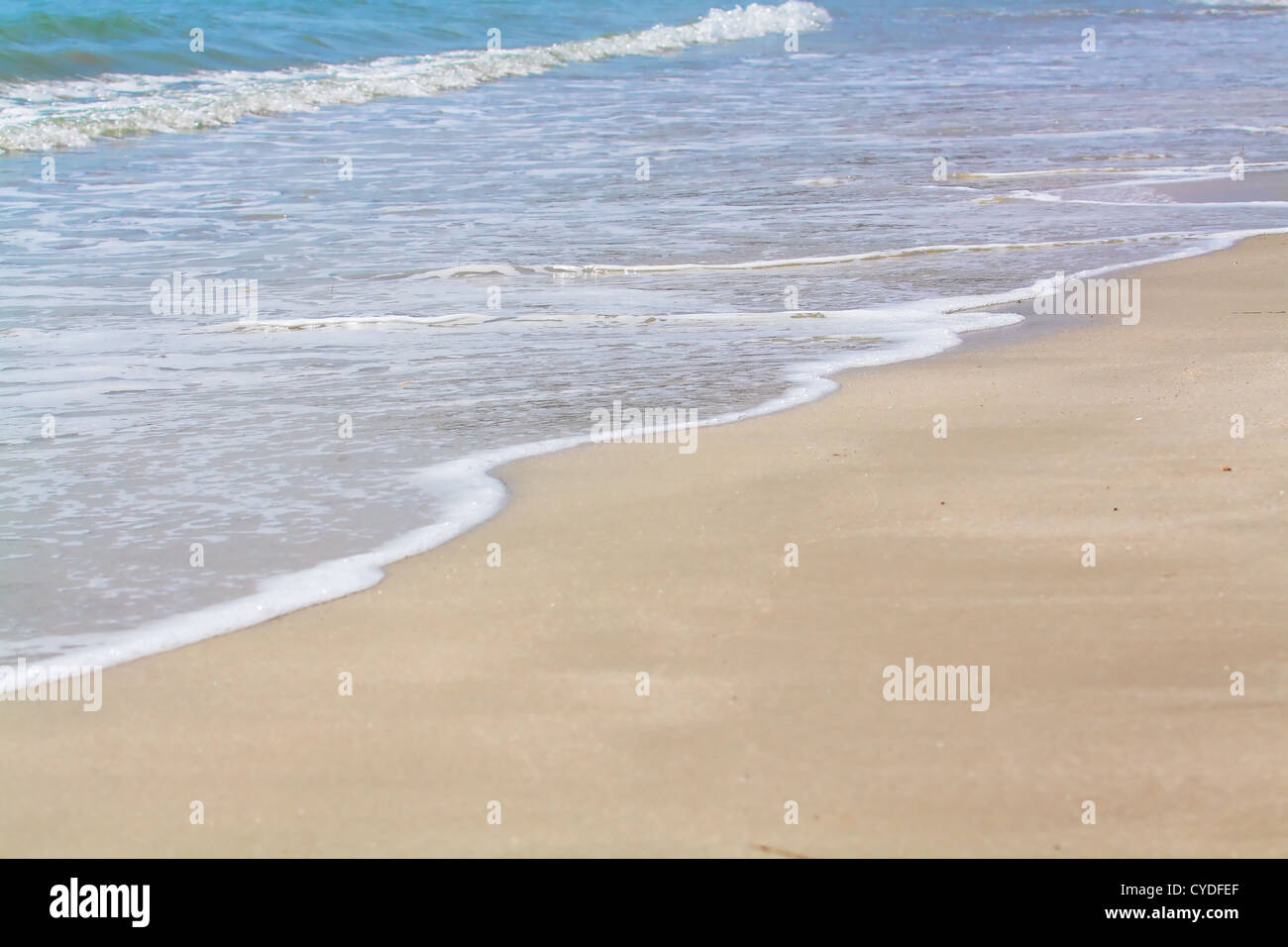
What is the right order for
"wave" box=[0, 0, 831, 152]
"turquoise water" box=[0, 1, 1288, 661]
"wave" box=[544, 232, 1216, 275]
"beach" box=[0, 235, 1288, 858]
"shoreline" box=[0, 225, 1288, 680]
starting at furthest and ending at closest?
"wave" box=[0, 0, 831, 152] < "wave" box=[544, 232, 1216, 275] < "turquoise water" box=[0, 1, 1288, 661] < "shoreline" box=[0, 225, 1288, 680] < "beach" box=[0, 235, 1288, 858]

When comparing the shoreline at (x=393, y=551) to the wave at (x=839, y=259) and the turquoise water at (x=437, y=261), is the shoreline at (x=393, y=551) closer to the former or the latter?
the turquoise water at (x=437, y=261)

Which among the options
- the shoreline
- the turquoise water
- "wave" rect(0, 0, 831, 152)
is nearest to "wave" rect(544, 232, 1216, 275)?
the turquoise water

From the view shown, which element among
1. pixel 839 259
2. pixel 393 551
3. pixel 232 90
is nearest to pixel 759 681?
pixel 393 551

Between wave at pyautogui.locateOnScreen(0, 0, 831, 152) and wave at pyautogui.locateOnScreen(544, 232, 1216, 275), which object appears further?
wave at pyautogui.locateOnScreen(0, 0, 831, 152)

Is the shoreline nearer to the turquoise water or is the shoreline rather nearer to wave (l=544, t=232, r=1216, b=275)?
the turquoise water

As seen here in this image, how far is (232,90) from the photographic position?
18.2 metres

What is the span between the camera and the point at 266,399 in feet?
17.4

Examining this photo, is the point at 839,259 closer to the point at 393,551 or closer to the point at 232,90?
the point at 393,551

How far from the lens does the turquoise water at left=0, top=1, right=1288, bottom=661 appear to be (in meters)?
4.10

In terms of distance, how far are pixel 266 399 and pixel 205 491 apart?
1058mm

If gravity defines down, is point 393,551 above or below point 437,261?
below

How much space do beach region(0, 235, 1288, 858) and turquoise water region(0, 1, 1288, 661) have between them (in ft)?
1.14

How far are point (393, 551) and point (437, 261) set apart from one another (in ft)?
14.1

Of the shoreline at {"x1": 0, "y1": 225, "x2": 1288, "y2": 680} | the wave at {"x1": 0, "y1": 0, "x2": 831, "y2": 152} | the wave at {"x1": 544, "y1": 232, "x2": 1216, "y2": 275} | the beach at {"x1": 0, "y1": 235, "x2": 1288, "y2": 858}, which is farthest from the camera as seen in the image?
the wave at {"x1": 0, "y1": 0, "x2": 831, "y2": 152}
